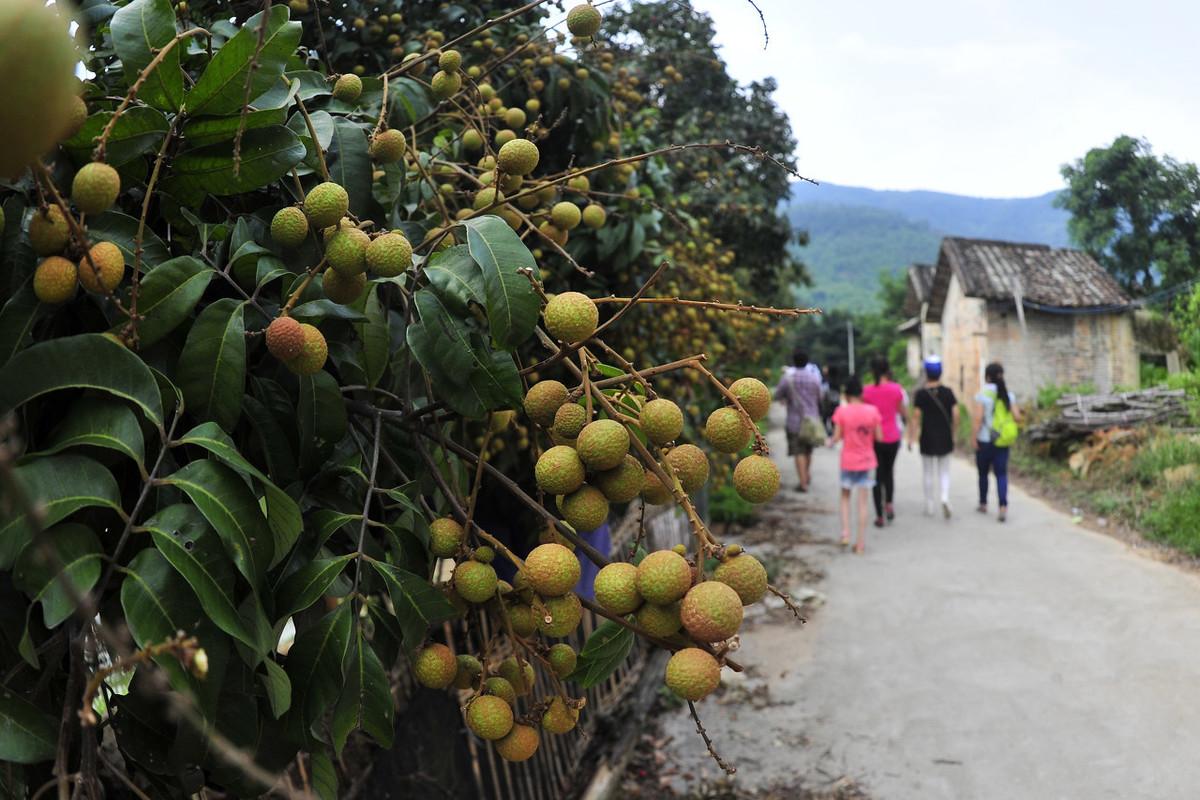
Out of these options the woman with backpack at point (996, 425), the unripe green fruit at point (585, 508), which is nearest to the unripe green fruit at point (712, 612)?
the unripe green fruit at point (585, 508)

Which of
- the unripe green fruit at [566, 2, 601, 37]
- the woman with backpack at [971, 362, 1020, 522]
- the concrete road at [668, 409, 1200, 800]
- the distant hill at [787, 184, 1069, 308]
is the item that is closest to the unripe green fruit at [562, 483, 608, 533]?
the unripe green fruit at [566, 2, 601, 37]

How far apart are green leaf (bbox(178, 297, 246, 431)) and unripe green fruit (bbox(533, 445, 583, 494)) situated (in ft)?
1.12

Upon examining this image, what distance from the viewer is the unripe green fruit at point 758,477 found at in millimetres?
994

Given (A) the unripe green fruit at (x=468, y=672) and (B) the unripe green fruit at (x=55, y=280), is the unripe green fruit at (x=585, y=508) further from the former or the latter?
(B) the unripe green fruit at (x=55, y=280)

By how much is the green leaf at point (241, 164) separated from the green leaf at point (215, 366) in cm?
16

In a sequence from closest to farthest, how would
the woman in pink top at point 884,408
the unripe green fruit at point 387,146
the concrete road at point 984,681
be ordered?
→ the unripe green fruit at point 387,146
the concrete road at point 984,681
the woman in pink top at point 884,408

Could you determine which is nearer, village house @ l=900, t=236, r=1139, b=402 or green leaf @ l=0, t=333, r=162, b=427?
green leaf @ l=0, t=333, r=162, b=427

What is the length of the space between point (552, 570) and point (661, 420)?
20 centimetres

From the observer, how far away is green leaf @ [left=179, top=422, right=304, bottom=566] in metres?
0.85

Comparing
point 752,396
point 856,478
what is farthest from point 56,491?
point 856,478

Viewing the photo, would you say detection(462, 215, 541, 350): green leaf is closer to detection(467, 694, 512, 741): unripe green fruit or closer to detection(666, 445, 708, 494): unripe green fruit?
detection(666, 445, 708, 494): unripe green fruit

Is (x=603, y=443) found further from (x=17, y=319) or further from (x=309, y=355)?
(x=17, y=319)

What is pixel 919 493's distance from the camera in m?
8.88

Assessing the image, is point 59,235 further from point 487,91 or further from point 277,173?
point 487,91
